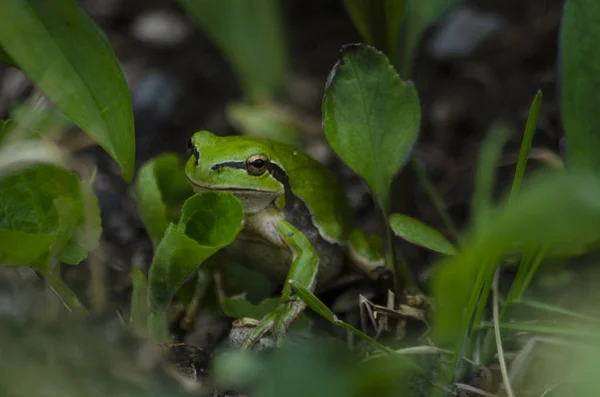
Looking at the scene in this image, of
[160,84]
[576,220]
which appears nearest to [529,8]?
[160,84]

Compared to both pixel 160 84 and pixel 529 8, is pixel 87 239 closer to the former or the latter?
pixel 160 84

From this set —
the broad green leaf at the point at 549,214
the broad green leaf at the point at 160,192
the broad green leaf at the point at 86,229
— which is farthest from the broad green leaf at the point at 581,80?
the broad green leaf at the point at 86,229

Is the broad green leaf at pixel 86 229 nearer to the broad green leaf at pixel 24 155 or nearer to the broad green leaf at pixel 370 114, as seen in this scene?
the broad green leaf at pixel 24 155

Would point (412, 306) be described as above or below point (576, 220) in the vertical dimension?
below

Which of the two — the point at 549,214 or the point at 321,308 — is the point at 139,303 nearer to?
the point at 321,308

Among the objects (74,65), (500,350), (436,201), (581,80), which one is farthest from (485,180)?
(74,65)

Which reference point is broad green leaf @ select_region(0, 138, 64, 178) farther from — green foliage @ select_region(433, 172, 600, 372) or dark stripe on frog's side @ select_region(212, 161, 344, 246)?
green foliage @ select_region(433, 172, 600, 372)
